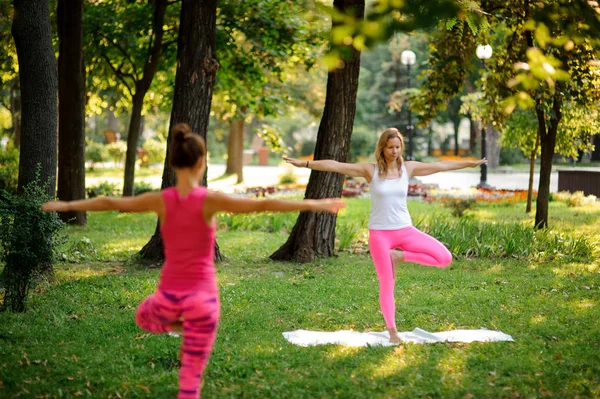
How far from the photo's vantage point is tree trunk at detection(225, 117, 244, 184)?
33.2 meters

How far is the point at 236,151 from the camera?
3450 centimetres

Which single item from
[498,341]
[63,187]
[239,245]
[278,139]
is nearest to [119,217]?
[63,187]

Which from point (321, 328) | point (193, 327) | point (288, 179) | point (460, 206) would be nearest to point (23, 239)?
point (321, 328)

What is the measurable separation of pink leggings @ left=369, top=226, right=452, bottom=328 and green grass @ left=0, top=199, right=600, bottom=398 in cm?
67

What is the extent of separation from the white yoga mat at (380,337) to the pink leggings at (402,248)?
335 millimetres

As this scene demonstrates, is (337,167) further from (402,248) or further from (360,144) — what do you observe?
(360,144)

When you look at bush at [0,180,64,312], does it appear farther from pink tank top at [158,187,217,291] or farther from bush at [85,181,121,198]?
bush at [85,181,121,198]

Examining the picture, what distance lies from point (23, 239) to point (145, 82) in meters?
10.7

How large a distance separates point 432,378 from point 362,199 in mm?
17763

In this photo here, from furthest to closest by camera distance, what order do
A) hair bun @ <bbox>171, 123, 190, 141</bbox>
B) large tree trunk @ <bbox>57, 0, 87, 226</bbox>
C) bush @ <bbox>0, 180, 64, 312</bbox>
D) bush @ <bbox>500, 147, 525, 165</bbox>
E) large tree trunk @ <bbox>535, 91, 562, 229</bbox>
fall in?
1. bush @ <bbox>500, 147, 525, 165</bbox>
2. large tree trunk @ <bbox>535, 91, 562, 229</bbox>
3. large tree trunk @ <bbox>57, 0, 87, 226</bbox>
4. bush @ <bbox>0, 180, 64, 312</bbox>
5. hair bun @ <bbox>171, 123, 190, 141</bbox>

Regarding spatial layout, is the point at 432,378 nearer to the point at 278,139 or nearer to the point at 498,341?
the point at 498,341

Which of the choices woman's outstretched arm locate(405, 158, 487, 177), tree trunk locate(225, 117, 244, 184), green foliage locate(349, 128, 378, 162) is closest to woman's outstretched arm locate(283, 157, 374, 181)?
woman's outstretched arm locate(405, 158, 487, 177)

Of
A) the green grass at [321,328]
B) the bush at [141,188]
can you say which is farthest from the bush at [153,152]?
the green grass at [321,328]

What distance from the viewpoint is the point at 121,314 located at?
26.9 ft
